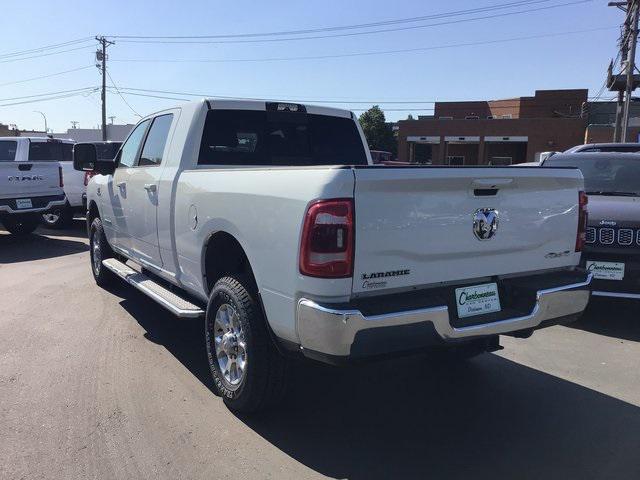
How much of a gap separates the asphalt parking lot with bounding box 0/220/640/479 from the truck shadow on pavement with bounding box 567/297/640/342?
0.06 m

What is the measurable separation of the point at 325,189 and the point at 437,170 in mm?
727

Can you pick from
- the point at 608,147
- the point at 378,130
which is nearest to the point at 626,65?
the point at 608,147

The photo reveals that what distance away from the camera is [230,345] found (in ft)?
12.3

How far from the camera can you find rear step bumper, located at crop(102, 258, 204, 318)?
4180 millimetres

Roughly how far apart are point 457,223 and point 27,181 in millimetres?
10654

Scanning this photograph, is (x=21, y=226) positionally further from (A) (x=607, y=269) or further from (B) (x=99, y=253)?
(A) (x=607, y=269)

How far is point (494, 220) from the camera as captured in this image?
11.0ft

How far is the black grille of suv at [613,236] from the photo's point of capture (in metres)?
5.62

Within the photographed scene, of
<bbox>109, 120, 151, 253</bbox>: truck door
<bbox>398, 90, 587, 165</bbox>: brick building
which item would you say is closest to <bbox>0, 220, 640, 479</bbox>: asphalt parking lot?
<bbox>109, 120, 151, 253</bbox>: truck door

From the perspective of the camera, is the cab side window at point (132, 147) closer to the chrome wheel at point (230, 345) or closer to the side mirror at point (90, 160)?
the side mirror at point (90, 160)

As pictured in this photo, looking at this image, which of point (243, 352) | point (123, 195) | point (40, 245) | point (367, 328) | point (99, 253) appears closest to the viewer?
point (367, 328)

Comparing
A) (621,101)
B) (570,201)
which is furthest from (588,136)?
(570,201)

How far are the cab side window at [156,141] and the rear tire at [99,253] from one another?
6.13 ft

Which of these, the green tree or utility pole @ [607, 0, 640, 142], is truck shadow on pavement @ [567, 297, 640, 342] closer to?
utility pole @ [607, 0, 640, 142]
